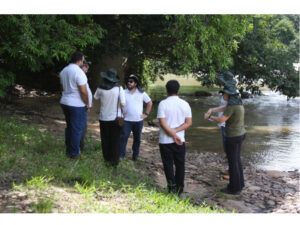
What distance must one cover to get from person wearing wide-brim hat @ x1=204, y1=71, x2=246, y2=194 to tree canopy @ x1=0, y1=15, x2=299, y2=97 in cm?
404

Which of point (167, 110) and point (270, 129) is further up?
point (167, 110)

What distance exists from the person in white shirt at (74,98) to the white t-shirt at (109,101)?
268 millimetres

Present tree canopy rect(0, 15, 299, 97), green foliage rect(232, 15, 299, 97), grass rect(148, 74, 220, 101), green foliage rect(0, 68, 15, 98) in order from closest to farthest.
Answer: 1. tree canopy rect(0, 15, 299, 97)
2. green foliage rect(0, 68, 15, 98)
3. green foliage rect(232, 15, 299, 97)
4. grass rect(148, 74, 220, 101)

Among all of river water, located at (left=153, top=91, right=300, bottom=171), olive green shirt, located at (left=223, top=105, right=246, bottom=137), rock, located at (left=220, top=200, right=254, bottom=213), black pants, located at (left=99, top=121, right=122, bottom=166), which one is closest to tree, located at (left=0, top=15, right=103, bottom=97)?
black pants, located at (left=99, top=121, right=122, bottom=166)

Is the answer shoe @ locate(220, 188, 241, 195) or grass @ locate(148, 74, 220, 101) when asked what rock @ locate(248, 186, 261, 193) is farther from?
grass @ locate(148, 74, 220, 101)

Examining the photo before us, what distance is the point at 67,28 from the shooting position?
9219mm

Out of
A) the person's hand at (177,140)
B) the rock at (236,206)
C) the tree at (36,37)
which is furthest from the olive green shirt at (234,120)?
the tree at (36,37)

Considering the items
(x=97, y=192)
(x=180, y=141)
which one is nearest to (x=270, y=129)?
(x=180, y=141)

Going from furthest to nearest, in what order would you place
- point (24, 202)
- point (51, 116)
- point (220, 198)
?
point (51, 116)
point (220, 198)
point (24, 202)

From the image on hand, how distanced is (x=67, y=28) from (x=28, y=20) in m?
1.11

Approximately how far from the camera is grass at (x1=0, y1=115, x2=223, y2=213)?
195 inches

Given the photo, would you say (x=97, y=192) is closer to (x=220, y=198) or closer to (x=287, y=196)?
(x=220, y=198)

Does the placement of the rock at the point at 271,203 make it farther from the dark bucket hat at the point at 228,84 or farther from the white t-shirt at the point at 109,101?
the white t-shirt at the point at 109,101
